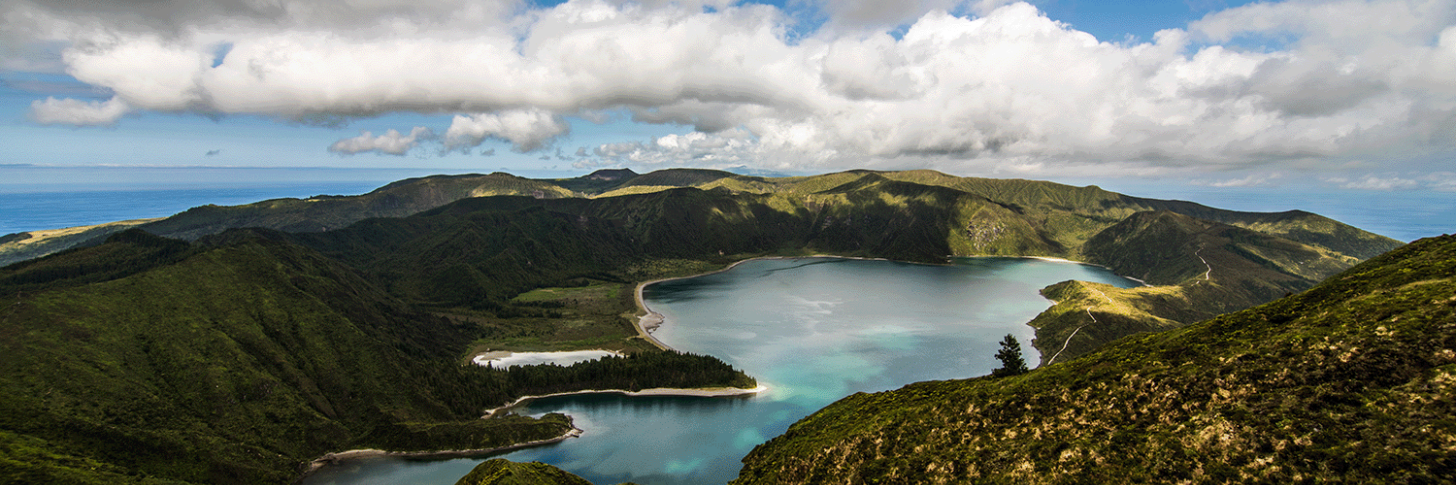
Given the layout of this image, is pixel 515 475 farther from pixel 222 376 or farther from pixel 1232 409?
pixel 222 376

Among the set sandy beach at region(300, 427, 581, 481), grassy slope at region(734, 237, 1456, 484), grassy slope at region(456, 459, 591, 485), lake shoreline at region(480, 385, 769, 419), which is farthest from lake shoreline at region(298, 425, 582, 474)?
grassy slope at region(734, 237, 1456, 484)

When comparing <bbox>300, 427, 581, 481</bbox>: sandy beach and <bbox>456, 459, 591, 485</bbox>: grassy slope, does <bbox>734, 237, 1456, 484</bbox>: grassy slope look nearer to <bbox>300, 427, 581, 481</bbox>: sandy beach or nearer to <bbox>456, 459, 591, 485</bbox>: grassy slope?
<bbox>456, 459, 591, 485</bbox>: grassy slope

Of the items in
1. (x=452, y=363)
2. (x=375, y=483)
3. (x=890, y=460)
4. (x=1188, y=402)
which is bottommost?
(x=375, y=483)

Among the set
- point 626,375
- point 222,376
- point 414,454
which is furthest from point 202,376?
point 626,375

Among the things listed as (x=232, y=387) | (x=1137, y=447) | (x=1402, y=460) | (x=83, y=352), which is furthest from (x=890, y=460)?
(x=83, y=352)

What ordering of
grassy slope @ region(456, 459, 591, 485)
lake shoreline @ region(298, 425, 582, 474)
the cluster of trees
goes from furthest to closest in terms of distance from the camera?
the cluster of trees
lake shoreline @ region(298, 425, 582, 474)
grassy slope @ region(456, 459, 591, 485)

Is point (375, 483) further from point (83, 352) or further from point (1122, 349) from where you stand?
point (1122, 349)

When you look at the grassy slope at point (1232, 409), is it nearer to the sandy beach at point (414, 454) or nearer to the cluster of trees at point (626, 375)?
the sandy beach at point (414, 454)
